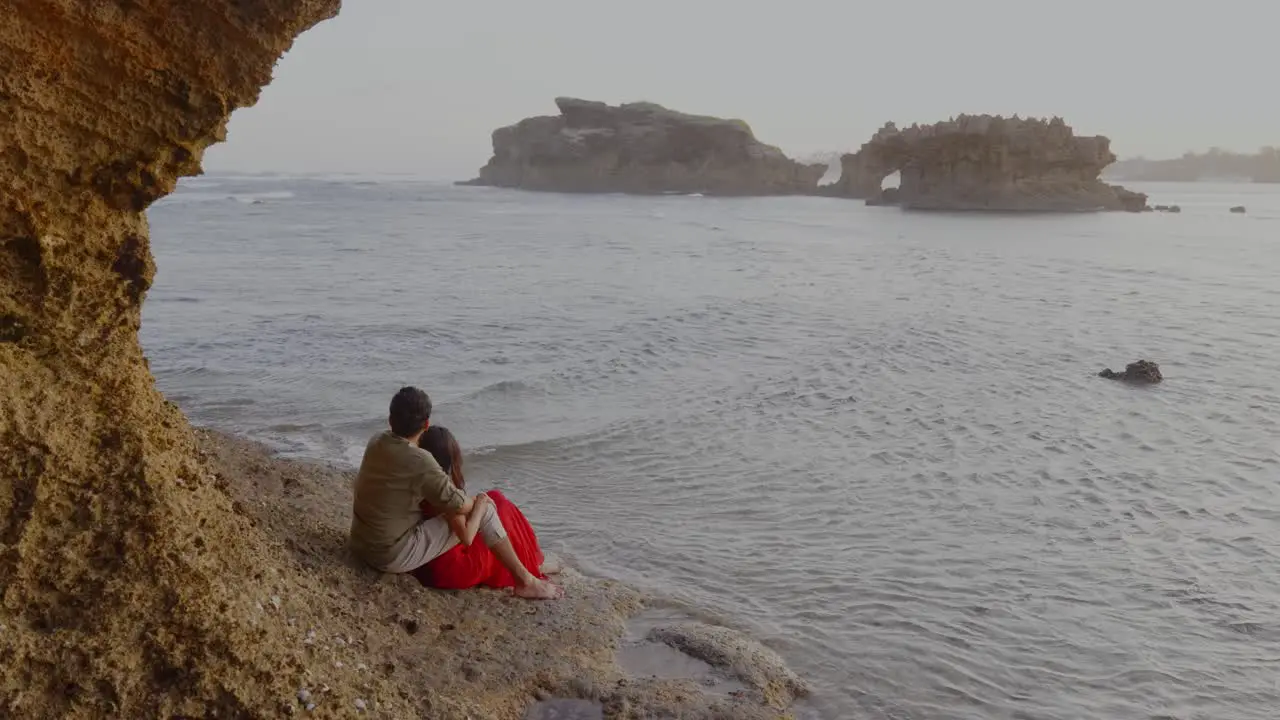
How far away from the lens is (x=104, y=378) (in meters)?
3.01

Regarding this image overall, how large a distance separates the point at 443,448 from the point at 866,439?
5.60 meters

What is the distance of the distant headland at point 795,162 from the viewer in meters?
54.7

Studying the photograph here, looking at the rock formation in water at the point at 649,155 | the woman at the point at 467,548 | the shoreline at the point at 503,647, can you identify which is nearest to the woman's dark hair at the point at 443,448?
the woman at the point at 467,548

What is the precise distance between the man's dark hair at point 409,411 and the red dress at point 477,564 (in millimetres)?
525

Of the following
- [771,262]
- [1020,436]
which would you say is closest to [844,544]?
[1020,436]

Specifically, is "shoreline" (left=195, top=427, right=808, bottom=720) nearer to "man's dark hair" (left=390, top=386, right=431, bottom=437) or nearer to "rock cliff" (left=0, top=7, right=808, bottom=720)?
"rock cliff" (left=0, top=7, right=808, bottom=720)

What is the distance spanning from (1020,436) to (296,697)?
27.7 ft

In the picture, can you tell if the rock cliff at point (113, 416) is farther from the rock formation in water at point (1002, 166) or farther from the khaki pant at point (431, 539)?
the rock formation in water at point (1002, 166)

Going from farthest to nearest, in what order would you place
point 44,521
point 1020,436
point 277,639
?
point 1020,436 < point 277,639 < point 44,521

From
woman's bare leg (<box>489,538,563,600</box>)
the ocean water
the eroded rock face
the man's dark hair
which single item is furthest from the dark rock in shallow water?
the eroded rock face

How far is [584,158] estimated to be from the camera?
303 feet

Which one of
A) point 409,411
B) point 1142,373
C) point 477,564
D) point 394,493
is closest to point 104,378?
point 409,411

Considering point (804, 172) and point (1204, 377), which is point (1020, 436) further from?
point (804, 172)

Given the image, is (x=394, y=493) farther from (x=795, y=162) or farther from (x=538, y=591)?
(x=795, y=162)
